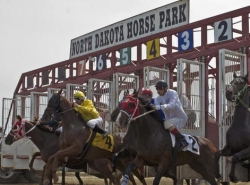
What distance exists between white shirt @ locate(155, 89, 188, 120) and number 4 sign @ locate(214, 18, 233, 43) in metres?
3.05

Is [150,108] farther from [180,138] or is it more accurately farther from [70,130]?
[70,130]

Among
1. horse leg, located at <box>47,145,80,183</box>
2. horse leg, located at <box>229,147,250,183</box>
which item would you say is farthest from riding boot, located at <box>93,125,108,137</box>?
horse leg, located at <box>229,147,250,183</box>

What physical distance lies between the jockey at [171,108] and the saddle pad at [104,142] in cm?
157

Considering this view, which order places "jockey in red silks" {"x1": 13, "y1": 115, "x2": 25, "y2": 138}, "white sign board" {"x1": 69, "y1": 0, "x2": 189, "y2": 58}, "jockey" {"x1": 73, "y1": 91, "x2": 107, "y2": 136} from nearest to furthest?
"jockey" {"x1": 73, "y1": 91, "x2": 107, "y2": 136} → "jockey in red silks" {"x1": 13, "y1": 115, "x2": 25, "y2": 138} → "white sign board" {"x1": 69, "y1": 0, "x2": 189, "y2": 58}

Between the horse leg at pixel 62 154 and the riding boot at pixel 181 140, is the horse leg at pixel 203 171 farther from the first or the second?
the horse leg at pixel 62 154

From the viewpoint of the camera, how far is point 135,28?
1708 centimetres

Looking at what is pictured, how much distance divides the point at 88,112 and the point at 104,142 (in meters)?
0.58

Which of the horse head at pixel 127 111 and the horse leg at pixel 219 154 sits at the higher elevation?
the horse head at pixel 127 111

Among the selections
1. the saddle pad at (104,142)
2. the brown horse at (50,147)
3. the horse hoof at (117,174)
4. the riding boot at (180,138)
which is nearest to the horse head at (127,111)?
the riding boot at (180,138)

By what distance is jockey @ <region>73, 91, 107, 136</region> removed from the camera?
34.1 ft

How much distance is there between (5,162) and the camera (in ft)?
46.5

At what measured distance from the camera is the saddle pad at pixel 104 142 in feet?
34.3

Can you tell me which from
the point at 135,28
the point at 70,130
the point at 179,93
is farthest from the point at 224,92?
the point at 135,28

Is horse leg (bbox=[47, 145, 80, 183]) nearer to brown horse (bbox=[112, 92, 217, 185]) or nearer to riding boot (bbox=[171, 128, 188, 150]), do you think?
brown horse (bbox=[112, 92, 217, 185])
